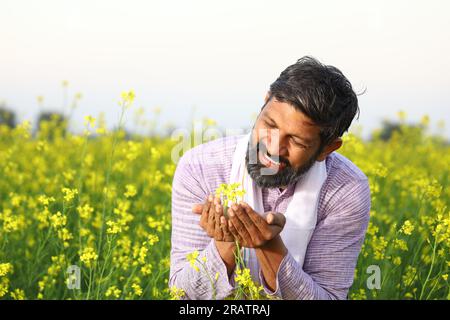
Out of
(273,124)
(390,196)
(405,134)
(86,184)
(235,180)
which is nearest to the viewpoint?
(273,124)

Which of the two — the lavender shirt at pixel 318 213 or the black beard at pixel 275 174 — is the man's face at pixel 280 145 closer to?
the black beard at pixel 275 174

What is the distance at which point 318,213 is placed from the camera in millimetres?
2840

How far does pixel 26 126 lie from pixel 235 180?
2331 mm

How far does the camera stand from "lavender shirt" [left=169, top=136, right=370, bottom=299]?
2.77m

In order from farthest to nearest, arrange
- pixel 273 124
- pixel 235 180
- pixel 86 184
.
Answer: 1. pixel 86 184
2. pixel 235 180
3. pixel 273 124

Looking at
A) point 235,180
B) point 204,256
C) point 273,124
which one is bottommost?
point 204,256

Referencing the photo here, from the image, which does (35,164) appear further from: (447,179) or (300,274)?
(300,274)

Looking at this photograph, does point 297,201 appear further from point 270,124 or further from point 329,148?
point 270,124

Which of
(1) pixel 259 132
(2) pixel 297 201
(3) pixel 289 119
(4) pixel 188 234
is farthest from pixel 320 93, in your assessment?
(4) pixel 188 234

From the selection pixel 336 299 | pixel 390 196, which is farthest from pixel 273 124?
pixel 390 196

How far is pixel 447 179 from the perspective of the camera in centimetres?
577

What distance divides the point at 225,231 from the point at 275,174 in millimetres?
434

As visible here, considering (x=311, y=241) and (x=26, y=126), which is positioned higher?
(x=26, y=126)

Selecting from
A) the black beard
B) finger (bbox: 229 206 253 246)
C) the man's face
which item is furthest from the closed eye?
finger (bbox: 229 206 253 246)
